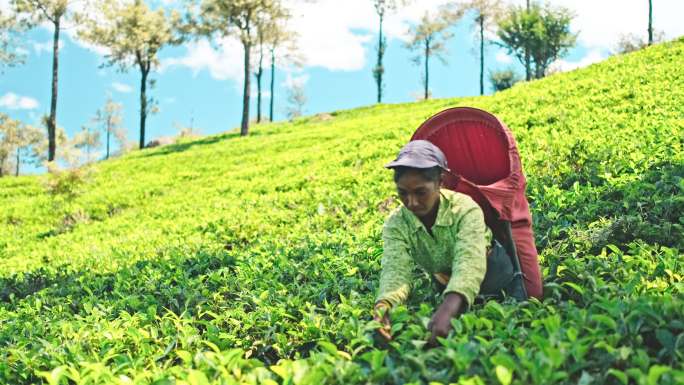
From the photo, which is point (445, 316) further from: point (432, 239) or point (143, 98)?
point (143, 98)

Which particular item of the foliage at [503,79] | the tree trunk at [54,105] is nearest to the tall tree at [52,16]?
the tree trunk at [54,105]

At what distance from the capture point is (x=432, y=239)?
12.6 ft

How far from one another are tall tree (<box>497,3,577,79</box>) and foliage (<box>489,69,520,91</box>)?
617 cm

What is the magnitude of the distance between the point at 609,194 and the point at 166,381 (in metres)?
5.07

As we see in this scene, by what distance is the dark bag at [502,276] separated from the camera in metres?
3.92

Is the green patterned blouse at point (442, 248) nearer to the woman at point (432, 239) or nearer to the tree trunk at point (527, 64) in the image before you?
the woman at point (432, 239)

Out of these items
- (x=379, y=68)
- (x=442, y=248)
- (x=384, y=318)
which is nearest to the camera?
(x=384, y=318)

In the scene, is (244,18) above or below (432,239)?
above

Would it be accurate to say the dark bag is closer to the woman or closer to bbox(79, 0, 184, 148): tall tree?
the woman

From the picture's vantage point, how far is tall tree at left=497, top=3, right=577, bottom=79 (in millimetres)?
40156

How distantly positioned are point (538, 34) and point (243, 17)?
67.8 feet

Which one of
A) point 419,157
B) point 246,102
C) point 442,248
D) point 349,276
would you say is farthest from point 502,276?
point 246,102

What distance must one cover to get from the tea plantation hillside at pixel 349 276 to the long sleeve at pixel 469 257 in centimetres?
18

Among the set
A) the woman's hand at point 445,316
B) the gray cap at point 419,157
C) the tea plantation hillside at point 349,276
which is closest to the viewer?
the tea plantation hillside at point 349,276
